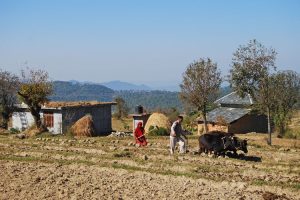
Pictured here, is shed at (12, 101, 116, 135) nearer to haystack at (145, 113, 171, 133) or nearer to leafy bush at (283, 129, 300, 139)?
haystack at (145, 113, 171, 133)

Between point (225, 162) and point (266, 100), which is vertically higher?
point (266, 100)

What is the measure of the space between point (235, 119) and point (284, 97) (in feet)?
17.0

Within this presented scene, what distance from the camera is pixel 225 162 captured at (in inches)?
782

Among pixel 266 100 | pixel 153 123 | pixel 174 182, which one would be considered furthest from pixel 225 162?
pixel 153 123

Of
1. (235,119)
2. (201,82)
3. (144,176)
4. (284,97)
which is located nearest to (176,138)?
(144,176)

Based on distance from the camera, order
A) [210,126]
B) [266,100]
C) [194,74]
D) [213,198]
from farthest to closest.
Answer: [210,126] < [194,74] < [266,100] < [213,198]

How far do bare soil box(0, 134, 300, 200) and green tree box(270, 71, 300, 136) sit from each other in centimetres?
1862

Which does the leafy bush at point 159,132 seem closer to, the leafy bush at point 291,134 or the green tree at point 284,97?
the green tree at point 284,97

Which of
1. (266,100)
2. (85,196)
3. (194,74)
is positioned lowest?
(85,196)

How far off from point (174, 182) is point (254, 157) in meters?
7.87

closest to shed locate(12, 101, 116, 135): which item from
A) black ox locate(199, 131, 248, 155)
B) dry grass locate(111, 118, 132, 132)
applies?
dry grass locate(111, 118, 132, 132)

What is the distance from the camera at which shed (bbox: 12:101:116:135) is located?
4728cm

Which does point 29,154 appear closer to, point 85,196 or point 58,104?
point 85,196

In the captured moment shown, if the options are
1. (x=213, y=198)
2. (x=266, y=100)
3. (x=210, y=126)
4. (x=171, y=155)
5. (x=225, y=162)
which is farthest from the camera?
(x=210, y=126)
